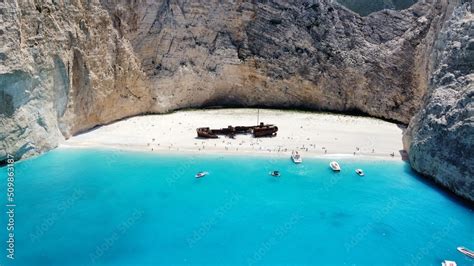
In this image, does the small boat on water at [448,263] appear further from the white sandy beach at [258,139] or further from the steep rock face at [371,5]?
the steep rock face at [371,5]

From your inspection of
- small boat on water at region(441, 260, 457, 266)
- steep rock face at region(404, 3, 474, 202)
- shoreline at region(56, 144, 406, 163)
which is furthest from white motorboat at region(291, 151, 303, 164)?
small boat on water at region(441, 260, 457, 266)

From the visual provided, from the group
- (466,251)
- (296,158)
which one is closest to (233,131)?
(296,158)

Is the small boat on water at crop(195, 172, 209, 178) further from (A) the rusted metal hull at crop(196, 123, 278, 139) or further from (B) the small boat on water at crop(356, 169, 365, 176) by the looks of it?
(B) the small boat on water at crop(356, 169, 365, 176)

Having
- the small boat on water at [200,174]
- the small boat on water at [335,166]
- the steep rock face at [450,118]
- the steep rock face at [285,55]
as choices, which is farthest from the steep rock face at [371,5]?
the small boat on water at [200,174]

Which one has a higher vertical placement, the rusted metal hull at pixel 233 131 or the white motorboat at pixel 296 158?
the rusted metal hull at pixel 233 131

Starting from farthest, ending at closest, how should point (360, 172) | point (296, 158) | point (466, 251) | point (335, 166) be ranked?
point (296, 158)
point (335, 166)
point (360, 172)
point (466, 251)

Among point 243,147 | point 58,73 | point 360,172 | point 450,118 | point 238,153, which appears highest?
point 58,73

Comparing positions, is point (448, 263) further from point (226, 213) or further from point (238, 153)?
point (238, 153)
